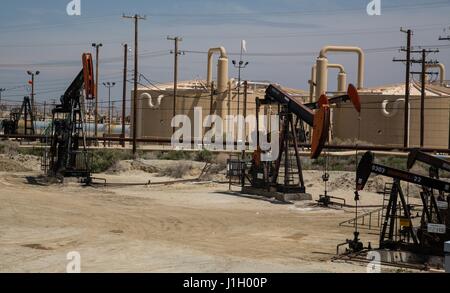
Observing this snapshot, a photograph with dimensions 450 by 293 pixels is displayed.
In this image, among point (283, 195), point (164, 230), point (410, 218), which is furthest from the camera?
point (283, 195)

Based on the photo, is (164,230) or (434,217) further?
(164,230)

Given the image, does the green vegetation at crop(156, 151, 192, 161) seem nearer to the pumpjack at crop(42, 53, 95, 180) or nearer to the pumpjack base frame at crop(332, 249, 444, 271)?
the pumpjack at crop(42, 53, 95, 180)

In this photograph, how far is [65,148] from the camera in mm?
24547

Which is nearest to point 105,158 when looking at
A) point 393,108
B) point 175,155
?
point 175,155

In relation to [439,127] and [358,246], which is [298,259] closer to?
[358,246]

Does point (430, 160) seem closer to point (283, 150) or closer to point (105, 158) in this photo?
point (283, 150)

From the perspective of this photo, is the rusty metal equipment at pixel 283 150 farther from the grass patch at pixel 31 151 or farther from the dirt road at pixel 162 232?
the grass patch at pixel 31 151

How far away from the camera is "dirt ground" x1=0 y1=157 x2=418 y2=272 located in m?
9.94

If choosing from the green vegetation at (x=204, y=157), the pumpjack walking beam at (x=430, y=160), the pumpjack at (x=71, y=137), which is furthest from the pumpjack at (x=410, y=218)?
the green vegetation at (x=204, y=157)

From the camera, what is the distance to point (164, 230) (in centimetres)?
1380

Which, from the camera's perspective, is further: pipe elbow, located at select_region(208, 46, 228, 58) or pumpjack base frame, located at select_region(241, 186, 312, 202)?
pipe elbow, located at select_region(208, 46, 228, 58)

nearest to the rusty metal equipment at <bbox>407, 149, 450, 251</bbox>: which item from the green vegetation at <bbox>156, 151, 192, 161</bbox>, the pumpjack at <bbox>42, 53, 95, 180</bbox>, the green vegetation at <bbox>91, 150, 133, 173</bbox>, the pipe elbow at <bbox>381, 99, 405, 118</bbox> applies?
the pumpjack at <bbox>42, 53, 95, 180</bbox>

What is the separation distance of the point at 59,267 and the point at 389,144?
34288 mm

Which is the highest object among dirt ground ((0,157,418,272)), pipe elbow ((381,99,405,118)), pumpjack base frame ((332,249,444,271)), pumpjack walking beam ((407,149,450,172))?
pipe elbow ((381,99,405,118))
